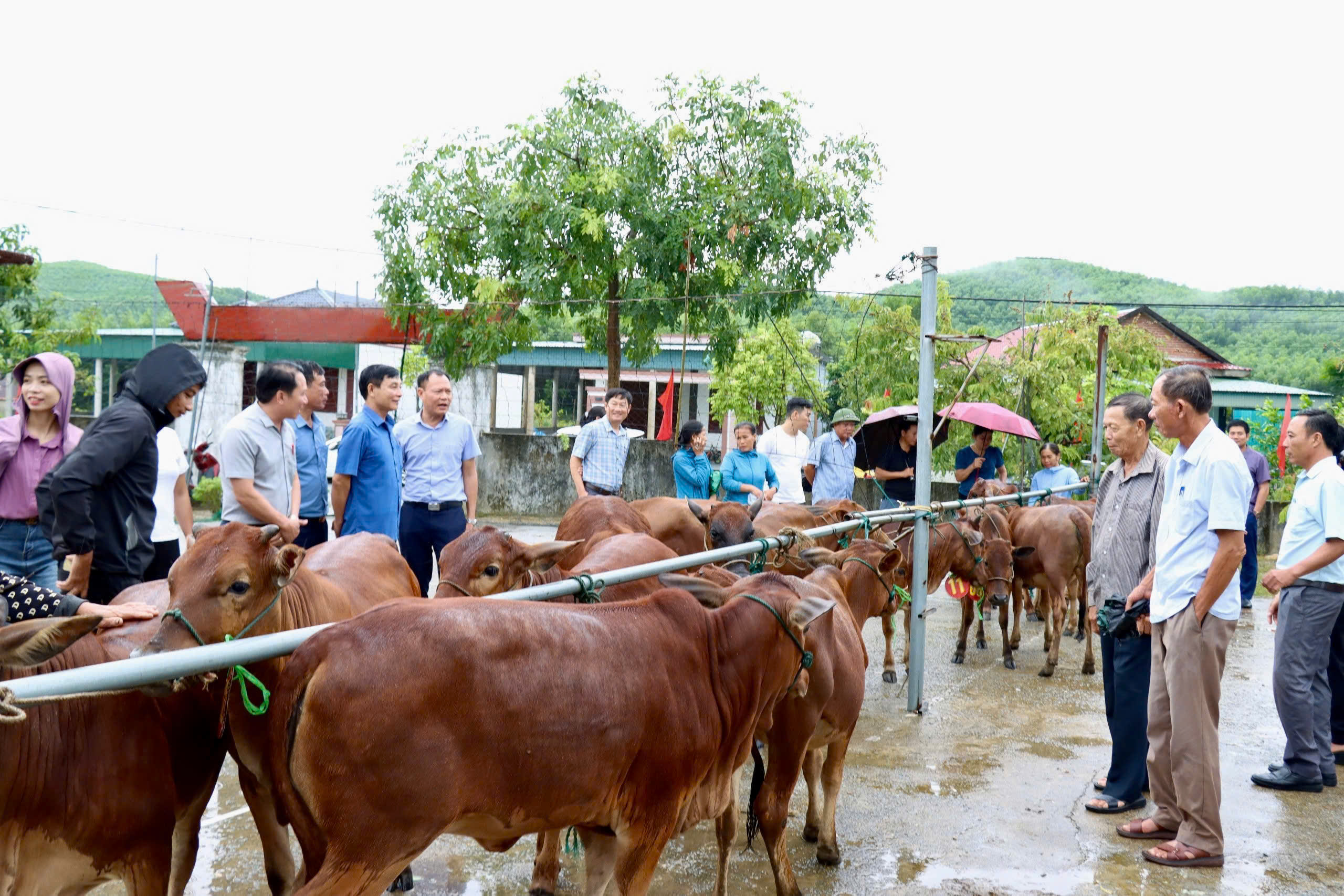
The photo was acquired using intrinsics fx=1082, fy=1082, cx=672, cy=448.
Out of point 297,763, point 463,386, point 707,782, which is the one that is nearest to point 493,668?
point 297,763

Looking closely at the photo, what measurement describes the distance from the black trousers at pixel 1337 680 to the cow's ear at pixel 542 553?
16.6 feet

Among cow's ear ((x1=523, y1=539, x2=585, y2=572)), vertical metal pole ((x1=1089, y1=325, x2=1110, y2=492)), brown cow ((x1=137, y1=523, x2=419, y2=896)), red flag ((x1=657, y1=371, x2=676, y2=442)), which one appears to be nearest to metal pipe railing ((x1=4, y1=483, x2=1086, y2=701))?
brown cow ((x1=137, y1=523, x2=419, y2=896))

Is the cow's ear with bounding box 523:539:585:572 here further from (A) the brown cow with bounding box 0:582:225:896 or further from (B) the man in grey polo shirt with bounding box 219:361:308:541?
(A) the brown cow with bounding box 0:582:225:896

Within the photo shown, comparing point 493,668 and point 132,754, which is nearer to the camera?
point 493,668

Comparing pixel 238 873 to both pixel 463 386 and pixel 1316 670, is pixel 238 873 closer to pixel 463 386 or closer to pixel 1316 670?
pixel 1316 670

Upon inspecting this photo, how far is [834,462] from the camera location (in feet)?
34.6

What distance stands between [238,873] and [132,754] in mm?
1684

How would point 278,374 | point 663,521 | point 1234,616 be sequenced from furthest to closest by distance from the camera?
point 663,521
point 278,374
point 1234,616

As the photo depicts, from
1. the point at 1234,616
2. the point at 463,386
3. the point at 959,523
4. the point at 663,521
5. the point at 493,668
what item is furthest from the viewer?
the point at 463,386

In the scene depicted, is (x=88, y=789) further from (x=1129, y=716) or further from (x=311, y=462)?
(x=1129, y=716)

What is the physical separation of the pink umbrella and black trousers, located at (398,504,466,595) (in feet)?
23.7

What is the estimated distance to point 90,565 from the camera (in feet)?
14.7

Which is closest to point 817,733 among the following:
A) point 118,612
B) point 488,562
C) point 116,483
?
point 488,562

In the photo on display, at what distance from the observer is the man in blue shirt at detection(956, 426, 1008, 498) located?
12617mm
